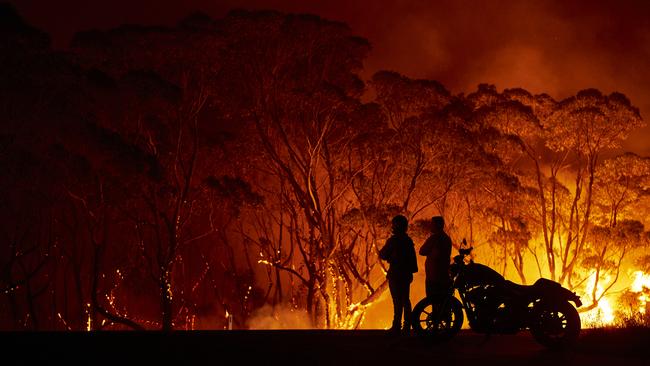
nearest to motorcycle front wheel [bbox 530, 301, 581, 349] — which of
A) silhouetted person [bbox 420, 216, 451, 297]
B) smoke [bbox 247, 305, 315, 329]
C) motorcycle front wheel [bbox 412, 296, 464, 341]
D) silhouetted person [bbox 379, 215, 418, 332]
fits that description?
motorcycle front wheel [bbox 412, 296, 464, 341]

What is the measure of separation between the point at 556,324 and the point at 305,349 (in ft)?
9.11

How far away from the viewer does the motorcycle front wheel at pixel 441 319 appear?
8.71 metres

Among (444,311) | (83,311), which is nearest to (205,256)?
(83,311)

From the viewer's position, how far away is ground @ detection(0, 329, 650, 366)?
7199 mm

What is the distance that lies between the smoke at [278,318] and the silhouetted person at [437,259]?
22822mm

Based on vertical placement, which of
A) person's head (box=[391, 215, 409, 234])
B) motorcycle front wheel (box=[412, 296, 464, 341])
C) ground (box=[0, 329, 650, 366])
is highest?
person's head (box=[391, 215, 409, 234])

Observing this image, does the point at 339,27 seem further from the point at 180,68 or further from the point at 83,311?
the point at 83,311

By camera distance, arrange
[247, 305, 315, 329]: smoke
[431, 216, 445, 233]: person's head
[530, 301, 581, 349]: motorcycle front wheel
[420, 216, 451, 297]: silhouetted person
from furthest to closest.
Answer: [247, 305, 315, 329]: smoke < [431, 216, 445, 233]: person's head < [420, 216, 451, 297]: silhouetted person < [530, 301, 581, 349]: motorcycle front wheel

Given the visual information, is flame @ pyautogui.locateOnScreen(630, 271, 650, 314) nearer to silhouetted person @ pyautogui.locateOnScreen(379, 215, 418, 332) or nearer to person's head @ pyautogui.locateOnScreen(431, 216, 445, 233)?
silhouetted person @ pyautogui.locateOnScreen(379, 215, 418, 332)

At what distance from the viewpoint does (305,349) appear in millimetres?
8195

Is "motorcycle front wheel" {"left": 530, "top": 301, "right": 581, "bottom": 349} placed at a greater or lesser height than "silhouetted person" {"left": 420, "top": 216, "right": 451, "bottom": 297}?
lesser

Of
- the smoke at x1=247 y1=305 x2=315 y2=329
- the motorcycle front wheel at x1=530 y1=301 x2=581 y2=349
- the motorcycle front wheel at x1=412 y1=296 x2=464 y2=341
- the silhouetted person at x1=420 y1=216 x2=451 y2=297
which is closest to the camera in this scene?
the motorcycle front wheel at x1=530 y1=301 x2=581 y2=349

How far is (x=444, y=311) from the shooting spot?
28.7 ft

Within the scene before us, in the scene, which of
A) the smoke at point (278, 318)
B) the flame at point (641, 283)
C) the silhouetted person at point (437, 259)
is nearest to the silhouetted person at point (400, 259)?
the silhouetted person at point (437, 259)
